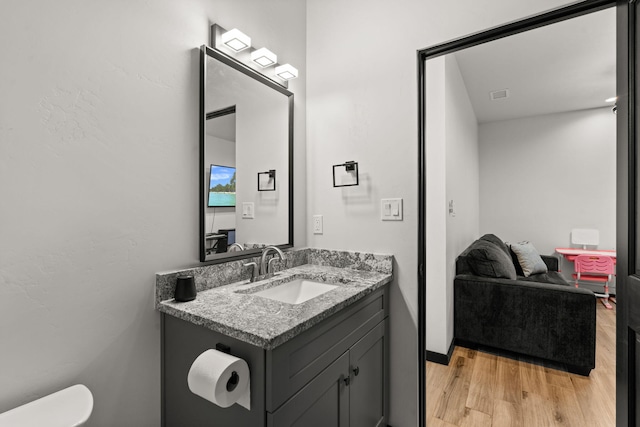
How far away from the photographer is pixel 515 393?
6.82 ft

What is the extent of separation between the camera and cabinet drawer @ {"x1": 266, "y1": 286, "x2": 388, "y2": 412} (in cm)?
90

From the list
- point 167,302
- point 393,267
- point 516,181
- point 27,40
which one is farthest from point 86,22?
Result: point 516,181

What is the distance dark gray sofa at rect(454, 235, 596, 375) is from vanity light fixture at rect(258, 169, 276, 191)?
1927 millimetres

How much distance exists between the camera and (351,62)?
1.82m

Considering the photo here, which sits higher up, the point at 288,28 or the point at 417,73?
the point at 288,28

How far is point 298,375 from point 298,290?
0.66 metres

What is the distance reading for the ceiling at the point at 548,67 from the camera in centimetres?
245

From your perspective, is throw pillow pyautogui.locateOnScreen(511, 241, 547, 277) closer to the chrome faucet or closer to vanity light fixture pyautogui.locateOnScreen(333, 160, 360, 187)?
vanity light fixture pyautogui.locateOnScreen(333, 160, 360, 187)

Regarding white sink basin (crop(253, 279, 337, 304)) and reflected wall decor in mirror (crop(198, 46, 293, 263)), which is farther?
white sink basin (crop(253, 279, 337, 304))

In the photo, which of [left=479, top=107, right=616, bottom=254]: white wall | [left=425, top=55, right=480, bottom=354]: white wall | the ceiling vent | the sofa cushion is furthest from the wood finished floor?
the ceiling vent

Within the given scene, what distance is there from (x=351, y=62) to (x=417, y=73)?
1.34ft

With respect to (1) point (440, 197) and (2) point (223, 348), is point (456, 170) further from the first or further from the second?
(2) point (223, 348)

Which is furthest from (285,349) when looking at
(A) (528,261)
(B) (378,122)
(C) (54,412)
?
(A) (528,261)

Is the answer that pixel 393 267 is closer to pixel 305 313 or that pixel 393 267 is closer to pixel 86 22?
pixel 305 313
